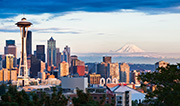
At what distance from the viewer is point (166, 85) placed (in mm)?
31453

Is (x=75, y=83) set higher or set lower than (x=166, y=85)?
lower

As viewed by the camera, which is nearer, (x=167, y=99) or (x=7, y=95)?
(x=7, y=95)

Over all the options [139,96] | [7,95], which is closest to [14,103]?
[7,95]

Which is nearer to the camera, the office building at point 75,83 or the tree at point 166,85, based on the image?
the tree at point 166,85

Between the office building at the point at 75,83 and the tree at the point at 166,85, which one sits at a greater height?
the tree at the point at 166,85

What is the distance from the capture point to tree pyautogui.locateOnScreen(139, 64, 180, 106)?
99.6 feet

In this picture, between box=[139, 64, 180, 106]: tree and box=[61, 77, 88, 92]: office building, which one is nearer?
box=[139, 64, 180, 106]: tree

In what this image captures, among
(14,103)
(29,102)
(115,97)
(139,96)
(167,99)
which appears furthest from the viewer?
(139,96)

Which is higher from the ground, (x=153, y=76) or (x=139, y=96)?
(x=153, y=76)

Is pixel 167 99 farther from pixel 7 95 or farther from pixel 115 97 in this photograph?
pixel 115 97

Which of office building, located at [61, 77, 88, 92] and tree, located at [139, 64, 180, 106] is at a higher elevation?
tree, located at [139, 64, 180, 106]

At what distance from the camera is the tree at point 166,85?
30.4 metres

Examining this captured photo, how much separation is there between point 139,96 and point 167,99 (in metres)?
137

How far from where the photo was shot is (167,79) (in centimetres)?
3138
